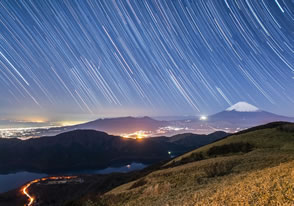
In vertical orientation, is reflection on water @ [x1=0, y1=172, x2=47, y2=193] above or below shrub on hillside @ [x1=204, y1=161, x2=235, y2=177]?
below

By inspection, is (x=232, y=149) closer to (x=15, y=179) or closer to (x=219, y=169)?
(x=219, y=169)

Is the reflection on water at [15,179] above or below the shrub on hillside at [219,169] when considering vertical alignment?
below

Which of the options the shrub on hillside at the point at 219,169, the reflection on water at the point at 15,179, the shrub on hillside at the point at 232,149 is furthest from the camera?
the reflection on water at the point at 15,179

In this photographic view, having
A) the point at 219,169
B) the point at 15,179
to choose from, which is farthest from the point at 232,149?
the point at 15,179

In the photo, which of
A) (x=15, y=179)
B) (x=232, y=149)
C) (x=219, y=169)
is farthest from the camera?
(x=15, y=179)

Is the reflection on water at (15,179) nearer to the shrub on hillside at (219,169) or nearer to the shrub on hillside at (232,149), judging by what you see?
the shrub on hillside at (232,149)

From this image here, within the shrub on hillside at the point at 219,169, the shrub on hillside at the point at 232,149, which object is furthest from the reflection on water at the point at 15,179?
the shrub on hillside at the point at 219,169

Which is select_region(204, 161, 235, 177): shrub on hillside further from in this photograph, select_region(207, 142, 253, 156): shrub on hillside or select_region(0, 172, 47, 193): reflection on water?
select_region(0, 172, 47, 193): reflection on water

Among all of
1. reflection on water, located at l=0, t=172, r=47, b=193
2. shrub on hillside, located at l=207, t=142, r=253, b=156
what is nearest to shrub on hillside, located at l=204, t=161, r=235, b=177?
shrub on hillside, located at l=207, t=142, r=253, b=156

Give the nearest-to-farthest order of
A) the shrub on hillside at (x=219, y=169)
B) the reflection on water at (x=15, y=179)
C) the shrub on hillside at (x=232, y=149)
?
the shrub on hillside at (x=219, y=169)
the shrub on hillside at (x=232, y=149)
the reflection on water at (x=15, y=179)

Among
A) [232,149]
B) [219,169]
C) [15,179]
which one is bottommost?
[15,179]

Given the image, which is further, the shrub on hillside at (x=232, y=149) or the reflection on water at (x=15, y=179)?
the reflection on water at (x=15, y=179)

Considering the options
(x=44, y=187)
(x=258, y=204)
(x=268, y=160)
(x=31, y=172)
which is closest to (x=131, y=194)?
(x=258, y=204)
